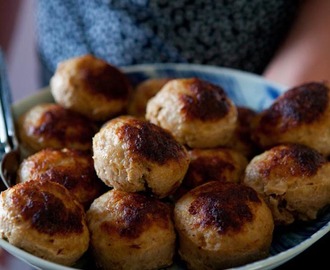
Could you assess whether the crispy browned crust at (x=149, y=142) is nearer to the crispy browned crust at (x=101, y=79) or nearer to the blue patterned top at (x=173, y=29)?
the crispy browned crust at (x=101, y=79)

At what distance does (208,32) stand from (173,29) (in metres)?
0.10

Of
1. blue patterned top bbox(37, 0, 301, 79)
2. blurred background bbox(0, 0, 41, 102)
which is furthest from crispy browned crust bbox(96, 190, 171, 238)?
blurred background bbox(0, 0, 41, 102)

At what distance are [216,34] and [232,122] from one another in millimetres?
487

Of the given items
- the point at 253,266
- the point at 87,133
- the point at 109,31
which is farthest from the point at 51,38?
the point at 253,266

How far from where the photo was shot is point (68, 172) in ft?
3.22

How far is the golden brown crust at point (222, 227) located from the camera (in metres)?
0.86

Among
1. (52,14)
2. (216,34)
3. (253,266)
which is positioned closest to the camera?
(253,266)

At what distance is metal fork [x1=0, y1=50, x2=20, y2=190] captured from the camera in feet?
3.42

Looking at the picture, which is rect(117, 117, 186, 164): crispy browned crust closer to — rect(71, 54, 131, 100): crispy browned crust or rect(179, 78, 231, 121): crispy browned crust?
rect(179, 78, 231, 121): crispy browned crust

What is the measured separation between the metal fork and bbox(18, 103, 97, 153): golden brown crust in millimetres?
23

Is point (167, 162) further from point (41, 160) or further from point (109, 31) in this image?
point (109, 31)

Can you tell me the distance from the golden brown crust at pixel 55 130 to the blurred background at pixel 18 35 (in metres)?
1.45

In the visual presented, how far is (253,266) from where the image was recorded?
0.80 meters

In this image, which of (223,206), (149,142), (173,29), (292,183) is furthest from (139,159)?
(173,29)
